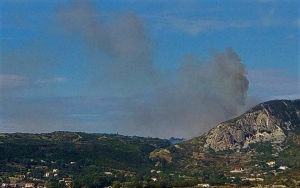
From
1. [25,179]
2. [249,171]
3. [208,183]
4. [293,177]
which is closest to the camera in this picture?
[293,177]

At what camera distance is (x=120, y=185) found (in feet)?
451

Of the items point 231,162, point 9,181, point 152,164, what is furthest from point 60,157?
point 231,162

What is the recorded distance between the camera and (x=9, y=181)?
150750mm

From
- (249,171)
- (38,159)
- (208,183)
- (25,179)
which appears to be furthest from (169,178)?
(38,159)

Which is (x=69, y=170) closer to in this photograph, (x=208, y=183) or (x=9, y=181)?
(x=9, y=181)

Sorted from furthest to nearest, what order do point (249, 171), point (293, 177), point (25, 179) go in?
point (249, 171) < point (25, 179) < point (293, 177)

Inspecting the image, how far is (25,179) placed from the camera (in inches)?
6171

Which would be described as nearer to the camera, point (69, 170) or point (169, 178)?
point (169, 178)

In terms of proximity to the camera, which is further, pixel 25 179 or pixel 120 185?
pixel 25 179

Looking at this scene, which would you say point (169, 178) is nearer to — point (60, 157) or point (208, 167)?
point (208, 167)

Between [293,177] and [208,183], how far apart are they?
2188 centimetres

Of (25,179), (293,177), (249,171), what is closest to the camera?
(293,177)

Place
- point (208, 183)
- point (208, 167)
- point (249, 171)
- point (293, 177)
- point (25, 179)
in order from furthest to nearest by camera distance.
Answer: point (208, 167)
point (249, 171)
point (25, 179)
point (208, 183)
point (293, 177)

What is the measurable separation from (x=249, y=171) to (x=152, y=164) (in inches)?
1473
